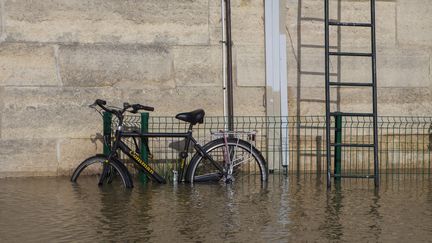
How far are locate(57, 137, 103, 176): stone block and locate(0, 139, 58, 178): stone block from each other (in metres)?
0.10

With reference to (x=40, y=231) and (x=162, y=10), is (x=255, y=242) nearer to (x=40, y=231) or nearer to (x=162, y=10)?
(x=40, y=231)

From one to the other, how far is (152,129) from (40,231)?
4.16 metres

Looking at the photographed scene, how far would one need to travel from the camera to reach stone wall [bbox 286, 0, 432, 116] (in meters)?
10.8

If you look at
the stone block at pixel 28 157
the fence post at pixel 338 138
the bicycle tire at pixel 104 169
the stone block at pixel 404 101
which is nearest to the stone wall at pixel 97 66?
the stone block at pixel 28 157

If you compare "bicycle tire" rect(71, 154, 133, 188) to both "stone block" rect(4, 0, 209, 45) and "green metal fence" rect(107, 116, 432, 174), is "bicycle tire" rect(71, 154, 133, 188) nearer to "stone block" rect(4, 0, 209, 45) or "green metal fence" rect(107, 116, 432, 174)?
"green metal fence" rect(107, 116, 432, 174)

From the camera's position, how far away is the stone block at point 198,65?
10508 millimetres

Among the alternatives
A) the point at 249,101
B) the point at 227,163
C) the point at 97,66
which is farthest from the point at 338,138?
the point at 97,66

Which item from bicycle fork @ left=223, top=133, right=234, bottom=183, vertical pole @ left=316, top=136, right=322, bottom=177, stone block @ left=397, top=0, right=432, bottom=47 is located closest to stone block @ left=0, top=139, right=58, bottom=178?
bicycle fork @ left=223, top=133, right=234, bottom=183

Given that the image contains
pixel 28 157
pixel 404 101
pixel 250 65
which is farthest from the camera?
pixel 404 101

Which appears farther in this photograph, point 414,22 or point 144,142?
point 414,22

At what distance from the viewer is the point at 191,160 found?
956cm

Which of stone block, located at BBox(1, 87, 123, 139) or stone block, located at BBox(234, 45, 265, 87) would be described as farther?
stone block, located at BBox(234, 45, 265, 87)

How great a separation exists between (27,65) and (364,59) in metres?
4.99

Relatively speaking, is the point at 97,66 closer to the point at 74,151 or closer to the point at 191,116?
the point at 74,151
